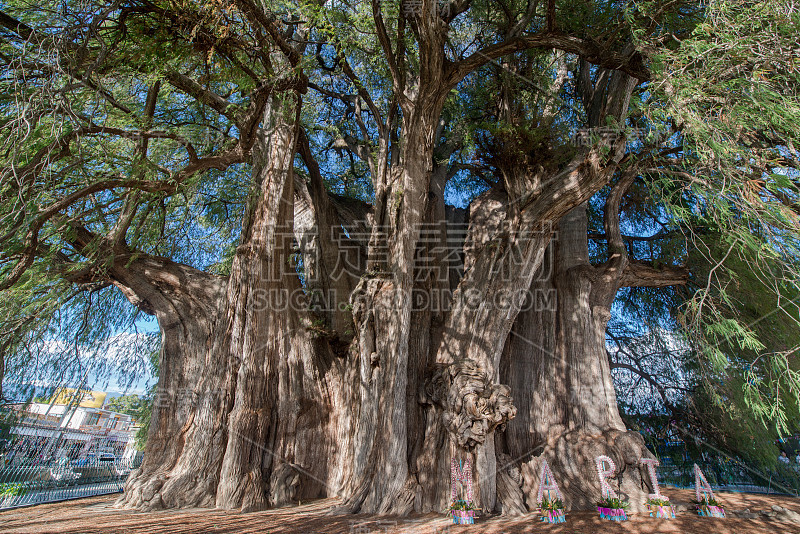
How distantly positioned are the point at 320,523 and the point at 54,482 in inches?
218

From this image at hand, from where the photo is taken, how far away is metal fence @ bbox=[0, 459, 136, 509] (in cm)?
572

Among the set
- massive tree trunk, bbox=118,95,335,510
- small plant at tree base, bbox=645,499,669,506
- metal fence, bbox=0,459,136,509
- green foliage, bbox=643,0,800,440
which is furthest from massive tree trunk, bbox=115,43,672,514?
metal fence, bbox=0,459,136,509

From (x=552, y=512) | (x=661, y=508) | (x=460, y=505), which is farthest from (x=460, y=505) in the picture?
(x=661, y=508)

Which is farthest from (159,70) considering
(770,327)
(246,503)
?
(770,327)

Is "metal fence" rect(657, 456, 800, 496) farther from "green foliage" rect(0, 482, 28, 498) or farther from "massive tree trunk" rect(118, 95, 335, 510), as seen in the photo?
"green foliage" rect(0, 482, 28, 498)

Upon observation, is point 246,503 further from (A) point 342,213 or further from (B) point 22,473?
(A) point 342,213

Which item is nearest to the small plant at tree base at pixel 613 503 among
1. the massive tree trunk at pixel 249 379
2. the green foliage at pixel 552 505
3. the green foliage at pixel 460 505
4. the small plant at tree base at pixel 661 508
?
the small plant at tree base at pixel 661 508

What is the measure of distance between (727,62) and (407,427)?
4564 mm

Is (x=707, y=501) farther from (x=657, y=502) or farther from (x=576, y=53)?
(x=576, y=53)

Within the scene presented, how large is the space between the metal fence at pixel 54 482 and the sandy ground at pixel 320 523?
4.64ft

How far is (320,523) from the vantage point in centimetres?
380

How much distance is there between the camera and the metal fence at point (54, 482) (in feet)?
18.8

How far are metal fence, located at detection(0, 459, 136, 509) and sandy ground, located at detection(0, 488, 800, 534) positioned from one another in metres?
1.41

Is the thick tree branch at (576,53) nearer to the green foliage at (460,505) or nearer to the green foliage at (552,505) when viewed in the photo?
the green foliage at (552,505)
